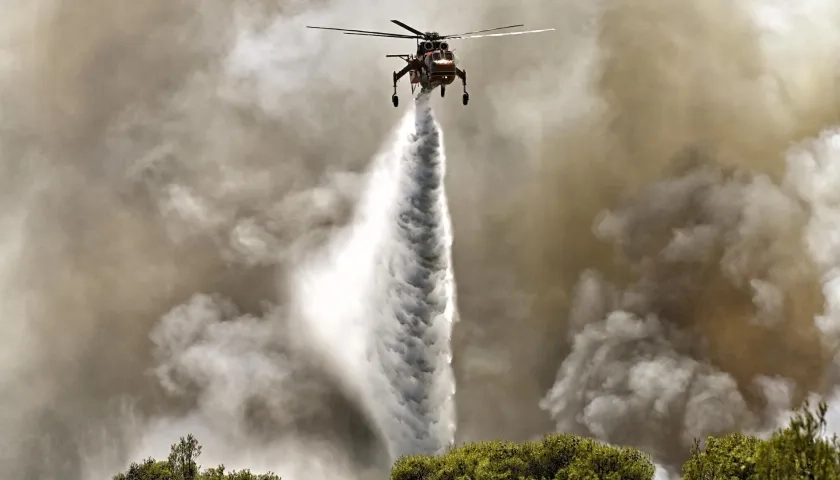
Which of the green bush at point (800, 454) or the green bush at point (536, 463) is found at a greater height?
the green bush at point (536, 463)

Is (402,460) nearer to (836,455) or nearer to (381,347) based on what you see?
(381,347)

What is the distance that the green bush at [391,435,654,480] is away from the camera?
84.4 meters

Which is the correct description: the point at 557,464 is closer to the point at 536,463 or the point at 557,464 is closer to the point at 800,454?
the point at 536,463

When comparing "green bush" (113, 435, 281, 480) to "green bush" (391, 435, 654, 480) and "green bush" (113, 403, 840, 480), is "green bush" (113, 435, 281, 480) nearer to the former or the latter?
"green bush" (113, 403, 840, 480)

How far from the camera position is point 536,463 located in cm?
8906

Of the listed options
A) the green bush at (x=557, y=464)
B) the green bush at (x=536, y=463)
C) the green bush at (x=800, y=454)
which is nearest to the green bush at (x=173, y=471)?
the green bush at (x=557, y=464)

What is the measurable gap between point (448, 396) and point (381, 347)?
12.8 metres

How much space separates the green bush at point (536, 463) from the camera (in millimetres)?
84375

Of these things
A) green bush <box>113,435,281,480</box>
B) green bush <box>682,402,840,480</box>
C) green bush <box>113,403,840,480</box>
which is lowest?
green bush <box>682,402,840,480</box>

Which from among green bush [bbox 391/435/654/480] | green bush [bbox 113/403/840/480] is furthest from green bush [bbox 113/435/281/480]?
green bush [bbox 391/435/654/480]

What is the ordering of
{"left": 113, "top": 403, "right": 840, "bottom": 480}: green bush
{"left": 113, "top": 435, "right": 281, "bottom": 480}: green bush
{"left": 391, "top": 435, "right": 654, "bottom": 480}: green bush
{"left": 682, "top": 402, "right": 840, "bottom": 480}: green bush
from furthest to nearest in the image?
{"left": 113, "top": 435, "right": 281, "bottom": 480}: green bush < {"left": 391, "top": 435, "right": 654, "bottom": 480}: green bush < {"left": 113, "top": 403, "right": 840, "bottom": 480}: green bush < {"left": 682, "top": 402, "right": 840, "bottom": 480}: green bush

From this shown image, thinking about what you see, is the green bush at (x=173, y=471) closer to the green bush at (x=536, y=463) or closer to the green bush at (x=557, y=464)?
the green bush at (x=557, y=464)

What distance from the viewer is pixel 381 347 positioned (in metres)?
109

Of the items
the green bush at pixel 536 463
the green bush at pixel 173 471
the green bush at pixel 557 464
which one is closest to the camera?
the green bush at pixel 557 464
